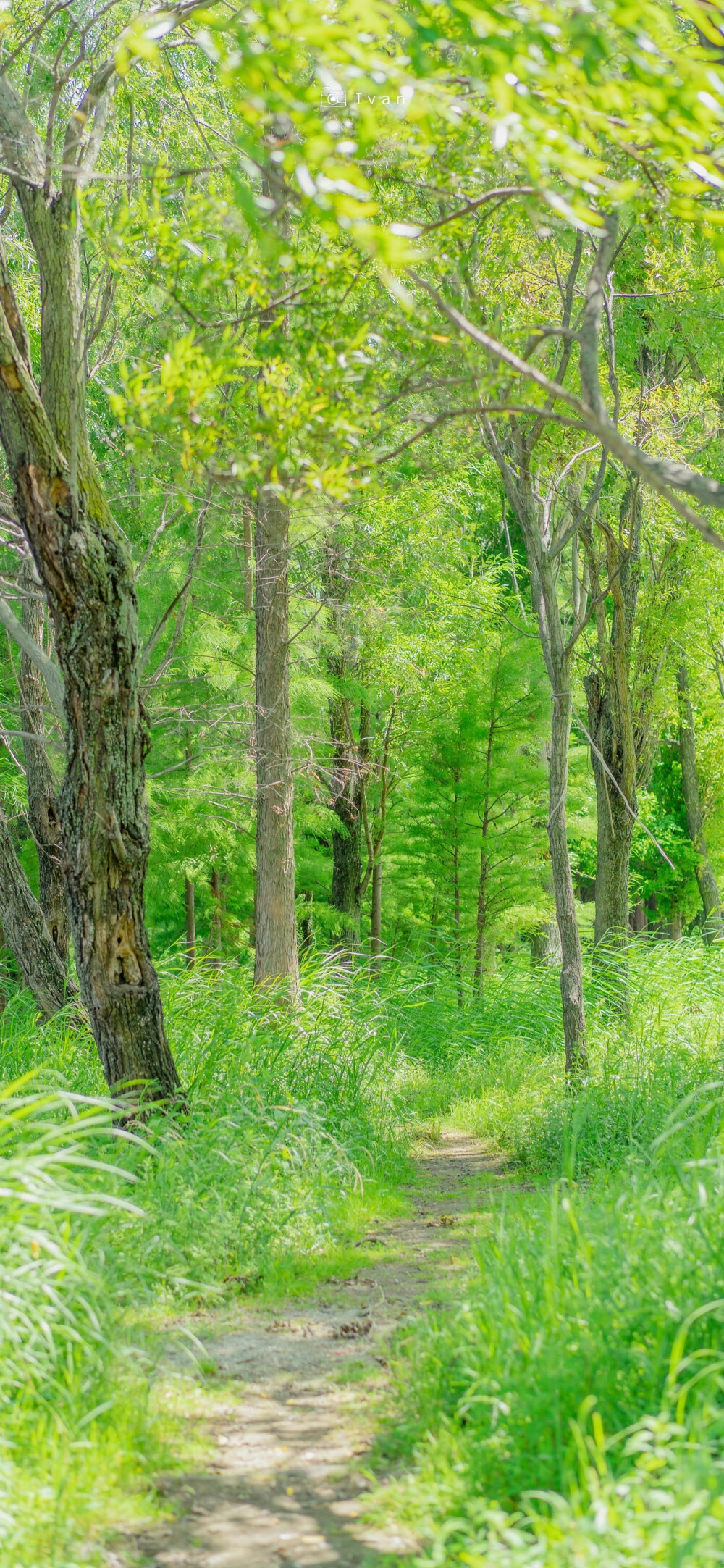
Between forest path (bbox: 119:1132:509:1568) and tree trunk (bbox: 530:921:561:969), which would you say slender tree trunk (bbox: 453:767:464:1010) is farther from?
forest path (bbox: 119:1132:509:1568)

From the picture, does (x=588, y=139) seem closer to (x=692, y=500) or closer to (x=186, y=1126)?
(x=186, y=1126)

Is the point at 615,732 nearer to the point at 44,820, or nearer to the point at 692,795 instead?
the point at 44,820

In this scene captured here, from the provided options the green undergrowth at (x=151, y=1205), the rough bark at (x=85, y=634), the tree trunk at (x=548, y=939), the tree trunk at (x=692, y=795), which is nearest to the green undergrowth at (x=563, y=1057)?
the green undergrowth at (x=151, y=1205)

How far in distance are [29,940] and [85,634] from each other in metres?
3.17

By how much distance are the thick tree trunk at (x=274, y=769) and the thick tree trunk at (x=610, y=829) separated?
2.62m

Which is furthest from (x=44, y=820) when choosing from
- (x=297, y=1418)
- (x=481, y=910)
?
(x=297, y=1418)

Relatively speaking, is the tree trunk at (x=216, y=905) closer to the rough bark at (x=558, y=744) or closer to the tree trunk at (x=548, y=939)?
the tree trunk at (x=548, y=939)

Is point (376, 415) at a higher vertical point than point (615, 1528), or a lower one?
higher

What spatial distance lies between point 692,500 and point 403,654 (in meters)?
3.09

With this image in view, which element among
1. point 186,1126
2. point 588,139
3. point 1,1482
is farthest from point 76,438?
point 1,1482

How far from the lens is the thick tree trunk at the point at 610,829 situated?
9.45 metres

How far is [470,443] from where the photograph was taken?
793 cm

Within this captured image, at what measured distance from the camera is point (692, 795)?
56.6 feet

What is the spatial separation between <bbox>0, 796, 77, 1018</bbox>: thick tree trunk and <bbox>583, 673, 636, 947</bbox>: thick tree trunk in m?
4.13
